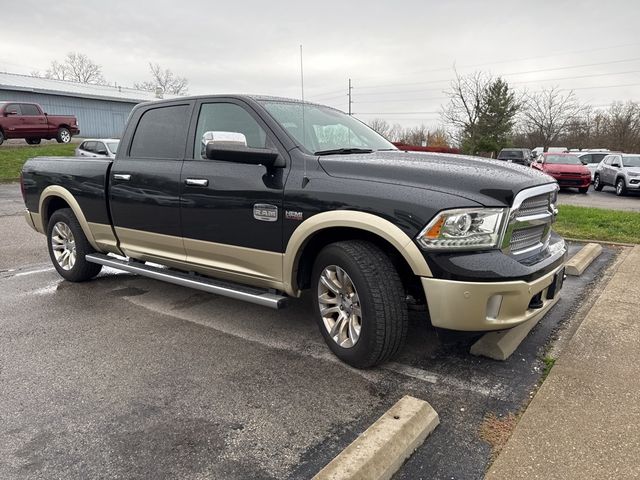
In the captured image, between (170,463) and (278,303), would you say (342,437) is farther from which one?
(278,303)

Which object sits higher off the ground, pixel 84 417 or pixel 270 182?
pixel 270 182

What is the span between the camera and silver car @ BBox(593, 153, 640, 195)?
56.0ft

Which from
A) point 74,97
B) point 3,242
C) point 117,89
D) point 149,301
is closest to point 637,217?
point 149,301

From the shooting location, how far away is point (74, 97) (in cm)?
3141

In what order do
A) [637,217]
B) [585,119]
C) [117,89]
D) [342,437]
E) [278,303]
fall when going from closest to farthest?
[342,437]
[278,303]
[637,217]
[117,89]
[585,119]

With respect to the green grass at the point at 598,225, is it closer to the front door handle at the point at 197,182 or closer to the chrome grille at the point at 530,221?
the chrome grille at the point at 530,221

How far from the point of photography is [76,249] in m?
5.40

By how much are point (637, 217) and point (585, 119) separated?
5132 cm

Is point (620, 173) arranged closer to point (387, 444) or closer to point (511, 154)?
point (511, 154)

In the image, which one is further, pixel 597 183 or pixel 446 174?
pixel 597 183

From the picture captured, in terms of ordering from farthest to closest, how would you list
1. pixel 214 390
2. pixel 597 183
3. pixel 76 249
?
pixel 597 183 < pixel 76 249 < pixel 214 390

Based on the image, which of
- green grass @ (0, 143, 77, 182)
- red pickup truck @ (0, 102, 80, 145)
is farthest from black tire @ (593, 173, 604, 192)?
red pickup truck @ (0, 102, 80, 145)

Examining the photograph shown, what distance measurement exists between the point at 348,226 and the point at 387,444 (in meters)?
1.37

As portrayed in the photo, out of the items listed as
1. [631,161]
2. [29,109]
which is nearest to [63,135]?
[29,109]
